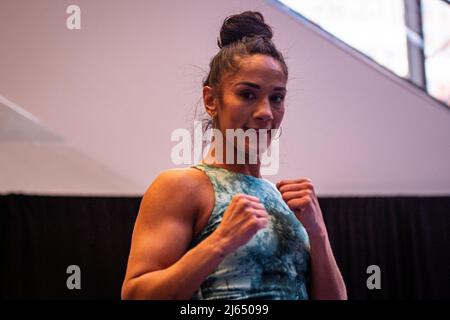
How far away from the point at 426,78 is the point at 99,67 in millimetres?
2103

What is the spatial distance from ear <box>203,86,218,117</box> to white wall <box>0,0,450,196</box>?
1.86 meters

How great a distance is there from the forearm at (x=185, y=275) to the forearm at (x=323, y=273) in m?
0.22

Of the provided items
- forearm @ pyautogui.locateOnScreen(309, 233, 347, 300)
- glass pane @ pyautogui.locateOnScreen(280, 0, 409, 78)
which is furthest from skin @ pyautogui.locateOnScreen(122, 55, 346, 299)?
glass pane @ pyautogui.locateOnScreen(280, 0, 409, 78)

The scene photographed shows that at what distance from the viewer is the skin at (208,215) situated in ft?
2.36

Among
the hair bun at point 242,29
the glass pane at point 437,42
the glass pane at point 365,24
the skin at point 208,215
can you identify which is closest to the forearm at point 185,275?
the skin at point 208,215

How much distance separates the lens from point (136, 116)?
2986 mm

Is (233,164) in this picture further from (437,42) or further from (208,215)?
(437,42)

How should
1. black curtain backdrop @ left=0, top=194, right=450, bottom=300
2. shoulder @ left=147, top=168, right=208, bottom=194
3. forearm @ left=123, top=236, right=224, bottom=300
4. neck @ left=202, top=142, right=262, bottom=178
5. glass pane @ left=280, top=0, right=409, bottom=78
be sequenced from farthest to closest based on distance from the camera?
glass pane @ left=280, top=0, right=409, bottom=78, black curtain backdrop @ left=0, top=194, right=450, bottom=300, neck @ left=202, top=142, right=262, bottom=178, shoulder @ left=147, top=168, right=208, bottom=194, forearm @ left=123, top=236, right=224, bottom=300

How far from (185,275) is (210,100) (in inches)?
14.7

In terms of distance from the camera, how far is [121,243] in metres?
2.86

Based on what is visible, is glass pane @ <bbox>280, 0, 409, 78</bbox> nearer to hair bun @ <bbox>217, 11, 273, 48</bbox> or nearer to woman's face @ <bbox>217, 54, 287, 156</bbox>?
hair bun @ <bbox>217, 11, 273, 48</bbox>

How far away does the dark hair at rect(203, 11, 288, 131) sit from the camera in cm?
94
